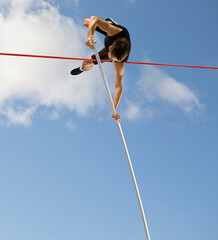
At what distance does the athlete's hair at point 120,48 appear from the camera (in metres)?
5.43

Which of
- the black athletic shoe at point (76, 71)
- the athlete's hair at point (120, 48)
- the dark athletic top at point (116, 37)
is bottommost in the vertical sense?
the athlete's hair at point (120, 48)

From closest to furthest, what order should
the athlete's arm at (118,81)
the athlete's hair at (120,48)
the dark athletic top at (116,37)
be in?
the athlete's hair at (120,48), the dark athletic top at (116,37), the athlete's arm at (118,81)

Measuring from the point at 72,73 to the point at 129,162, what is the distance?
2467 millimetres

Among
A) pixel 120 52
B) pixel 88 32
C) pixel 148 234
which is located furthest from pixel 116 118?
pixel 148 234

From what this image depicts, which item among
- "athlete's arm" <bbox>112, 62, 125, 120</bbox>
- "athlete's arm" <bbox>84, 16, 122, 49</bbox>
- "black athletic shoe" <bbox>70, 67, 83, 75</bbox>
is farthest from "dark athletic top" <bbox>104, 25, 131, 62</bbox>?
"black athletic shoe" <bbox>70, 67, 83, 75</bbox>

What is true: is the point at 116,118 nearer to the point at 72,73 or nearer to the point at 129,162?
the point at 129,162

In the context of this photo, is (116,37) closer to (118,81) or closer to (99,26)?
(99,26)

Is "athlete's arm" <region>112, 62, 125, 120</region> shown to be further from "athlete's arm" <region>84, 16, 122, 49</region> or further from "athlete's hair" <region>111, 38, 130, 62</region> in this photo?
"athlete's arm" <region>84, 16, 122, 49</region>

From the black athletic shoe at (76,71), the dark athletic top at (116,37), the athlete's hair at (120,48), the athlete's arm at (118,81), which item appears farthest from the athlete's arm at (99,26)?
the black athletic shoe at (76,71)

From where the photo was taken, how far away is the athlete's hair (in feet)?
17.8

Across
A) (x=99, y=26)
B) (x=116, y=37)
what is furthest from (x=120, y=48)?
(x=99, y=26)

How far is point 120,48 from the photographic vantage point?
17.9 feet

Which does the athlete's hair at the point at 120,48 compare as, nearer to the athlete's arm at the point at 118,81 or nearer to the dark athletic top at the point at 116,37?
the dark athletic top at the point at 116,37

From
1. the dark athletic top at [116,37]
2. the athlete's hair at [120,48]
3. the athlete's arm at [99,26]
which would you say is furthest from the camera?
the dark athletic top at [116,37]
